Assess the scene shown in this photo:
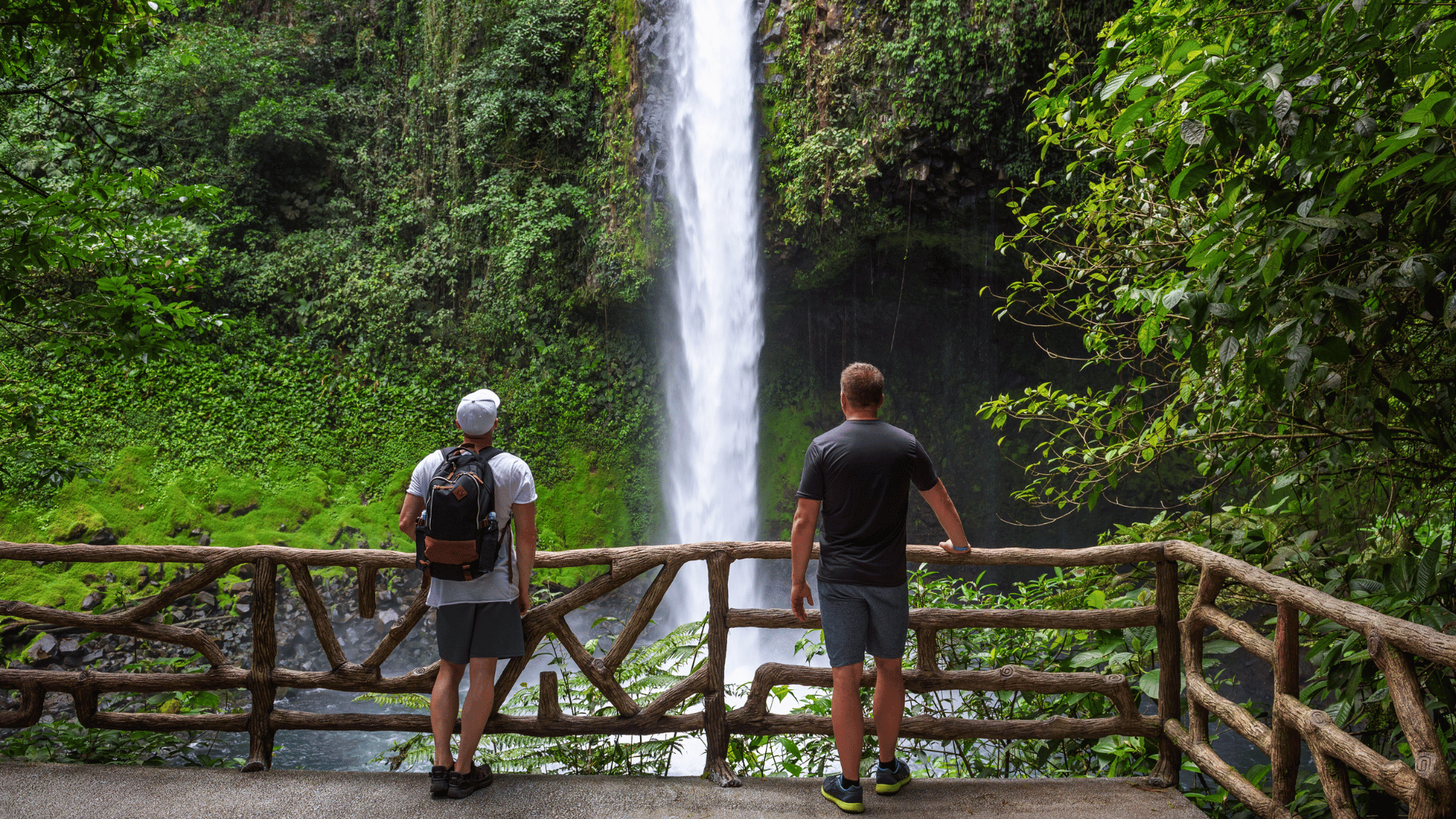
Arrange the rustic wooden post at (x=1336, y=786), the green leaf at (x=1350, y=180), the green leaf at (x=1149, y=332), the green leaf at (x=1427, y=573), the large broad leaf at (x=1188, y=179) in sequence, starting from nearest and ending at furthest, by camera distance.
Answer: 1. the green leaf at (x=1350, y=180)
2. the large broad leaf at (x=1188, y=179)
3. the rustic wooden post at (x=1336, y=786)
4. the green leaf at (x=1427, y=573)
5. the green leaf at (x=1149, y=332)

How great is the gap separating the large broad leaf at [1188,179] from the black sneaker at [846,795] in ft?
7.42

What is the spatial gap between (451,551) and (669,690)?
1.13 meters

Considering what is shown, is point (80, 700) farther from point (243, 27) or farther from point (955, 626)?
point (243, 27)

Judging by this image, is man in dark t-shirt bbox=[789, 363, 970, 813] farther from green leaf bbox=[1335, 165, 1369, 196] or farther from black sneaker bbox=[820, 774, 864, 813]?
green leaf bbox=[1335, 165, 1369, 196]

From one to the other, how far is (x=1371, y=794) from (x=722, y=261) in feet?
33.4

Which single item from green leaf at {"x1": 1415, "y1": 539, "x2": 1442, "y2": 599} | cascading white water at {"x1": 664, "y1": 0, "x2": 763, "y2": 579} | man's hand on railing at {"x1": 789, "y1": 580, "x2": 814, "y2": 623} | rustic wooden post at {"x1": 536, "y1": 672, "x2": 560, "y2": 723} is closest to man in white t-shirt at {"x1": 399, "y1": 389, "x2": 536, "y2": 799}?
rustic wooden post at {"x1": 536, "y1": 672, "x2": 560, "y2": 723}

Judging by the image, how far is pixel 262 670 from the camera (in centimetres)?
349

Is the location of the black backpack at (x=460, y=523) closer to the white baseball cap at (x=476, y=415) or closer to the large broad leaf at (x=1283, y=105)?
the white baseball cap at (x=476, y=415)

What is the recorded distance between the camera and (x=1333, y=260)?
8.53 feet

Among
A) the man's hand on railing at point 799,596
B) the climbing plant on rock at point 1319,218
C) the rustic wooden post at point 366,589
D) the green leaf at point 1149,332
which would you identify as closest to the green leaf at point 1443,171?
the climbing plant on rock at point 1319,218

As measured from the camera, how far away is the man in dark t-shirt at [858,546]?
287 cm

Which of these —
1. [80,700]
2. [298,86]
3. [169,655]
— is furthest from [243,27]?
[80,700]

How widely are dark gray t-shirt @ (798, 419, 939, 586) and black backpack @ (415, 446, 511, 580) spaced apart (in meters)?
1.18

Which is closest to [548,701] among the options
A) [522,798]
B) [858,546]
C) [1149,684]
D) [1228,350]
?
[522,798]
